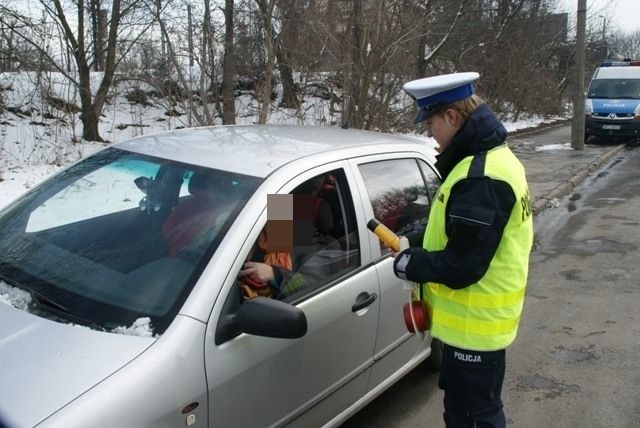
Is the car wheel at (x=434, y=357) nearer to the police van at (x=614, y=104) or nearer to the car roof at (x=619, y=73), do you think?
the police van at (x=614, y=104)

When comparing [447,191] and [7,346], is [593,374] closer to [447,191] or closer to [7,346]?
[447,191]

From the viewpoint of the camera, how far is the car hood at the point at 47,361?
165cm

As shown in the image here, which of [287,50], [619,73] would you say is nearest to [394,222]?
[287,50]

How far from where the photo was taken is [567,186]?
1078 cm

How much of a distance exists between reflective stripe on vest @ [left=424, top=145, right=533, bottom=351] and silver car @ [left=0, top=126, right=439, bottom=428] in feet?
1.05

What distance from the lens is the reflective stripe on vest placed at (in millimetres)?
2094

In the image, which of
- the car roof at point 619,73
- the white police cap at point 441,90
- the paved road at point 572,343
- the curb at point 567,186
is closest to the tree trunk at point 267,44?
the curb at point 567,186

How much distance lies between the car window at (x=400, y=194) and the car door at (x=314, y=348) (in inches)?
8.7

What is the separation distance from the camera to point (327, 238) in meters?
2.77

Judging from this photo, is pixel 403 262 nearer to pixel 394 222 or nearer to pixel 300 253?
pixel 300 253

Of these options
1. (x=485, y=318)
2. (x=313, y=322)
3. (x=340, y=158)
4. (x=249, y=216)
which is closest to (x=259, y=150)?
(x=340, y=158)

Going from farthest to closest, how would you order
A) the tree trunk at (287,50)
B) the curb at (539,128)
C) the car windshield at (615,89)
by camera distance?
the curb at (539,128) < the car windshield at (615,89) < the tree trunk at (287,50)

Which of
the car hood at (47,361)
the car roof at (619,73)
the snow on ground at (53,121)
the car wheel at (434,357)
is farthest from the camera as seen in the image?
the car roof at (619,73)

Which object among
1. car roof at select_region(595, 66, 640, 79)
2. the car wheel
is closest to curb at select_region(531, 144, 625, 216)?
car roof at select_region(595, 66, 640, 79)
